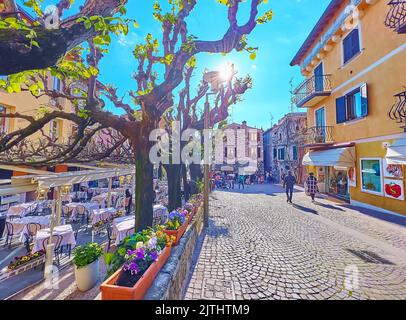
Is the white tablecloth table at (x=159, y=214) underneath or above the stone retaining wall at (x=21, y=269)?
above

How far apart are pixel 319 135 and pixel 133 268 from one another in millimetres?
15820

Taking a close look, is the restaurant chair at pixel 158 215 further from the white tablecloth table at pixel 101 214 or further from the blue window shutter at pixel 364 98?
the blue window shutter at pixel 364 98

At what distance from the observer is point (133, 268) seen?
2.70 metres

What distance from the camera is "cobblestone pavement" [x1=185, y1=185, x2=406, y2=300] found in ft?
12.3

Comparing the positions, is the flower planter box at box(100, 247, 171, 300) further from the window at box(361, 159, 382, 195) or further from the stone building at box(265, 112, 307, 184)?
the stone building at box(265, 112, 307, 184)

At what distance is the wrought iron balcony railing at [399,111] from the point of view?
831 cm

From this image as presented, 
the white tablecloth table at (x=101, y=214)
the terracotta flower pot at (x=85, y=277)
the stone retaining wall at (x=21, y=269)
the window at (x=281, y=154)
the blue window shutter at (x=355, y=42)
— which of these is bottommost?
the stone retaining wall at (x=21, y=269)

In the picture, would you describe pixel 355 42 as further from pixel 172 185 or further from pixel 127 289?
pixel 127 289

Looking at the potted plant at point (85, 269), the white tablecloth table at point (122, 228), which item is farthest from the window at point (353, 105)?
the potted plant at point (85, 269)

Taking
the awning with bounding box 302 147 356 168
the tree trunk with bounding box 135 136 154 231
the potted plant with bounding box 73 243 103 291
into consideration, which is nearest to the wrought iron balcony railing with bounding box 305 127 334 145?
the awning with bounding box 302 147 356 168

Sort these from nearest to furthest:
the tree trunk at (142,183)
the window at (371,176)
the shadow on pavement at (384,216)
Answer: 1. the tree trunk at (142,183)
2. the shadow on pavement at (384,216)
3. the window at (371,176)

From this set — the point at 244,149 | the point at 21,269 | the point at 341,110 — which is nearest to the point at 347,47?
the point at 341,110

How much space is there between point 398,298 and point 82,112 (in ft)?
24.8
